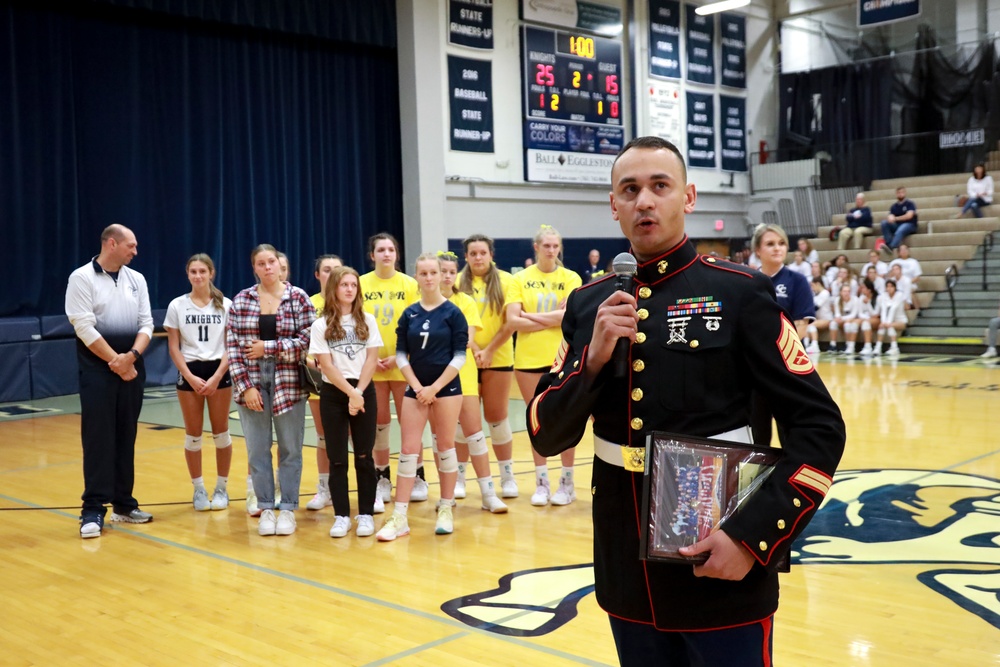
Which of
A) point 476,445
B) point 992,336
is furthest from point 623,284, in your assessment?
point 992,336

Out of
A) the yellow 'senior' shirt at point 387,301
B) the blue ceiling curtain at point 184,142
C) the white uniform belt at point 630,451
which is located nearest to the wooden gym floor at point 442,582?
the yellow 'senior' shirt at point 387,301

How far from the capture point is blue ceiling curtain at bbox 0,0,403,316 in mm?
13320

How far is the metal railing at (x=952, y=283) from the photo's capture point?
16.3m

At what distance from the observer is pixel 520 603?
441 centimetres

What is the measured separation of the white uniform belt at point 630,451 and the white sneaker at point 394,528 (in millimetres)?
3812

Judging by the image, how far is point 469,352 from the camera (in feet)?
20.1

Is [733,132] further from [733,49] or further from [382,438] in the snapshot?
[382,438]

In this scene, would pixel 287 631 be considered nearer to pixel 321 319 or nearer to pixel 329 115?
pixel 321 319

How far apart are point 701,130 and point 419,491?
16508 mm

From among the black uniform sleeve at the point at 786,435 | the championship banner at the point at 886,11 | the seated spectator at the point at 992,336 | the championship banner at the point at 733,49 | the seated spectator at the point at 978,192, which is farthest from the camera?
the championship banner at the point at 733,49

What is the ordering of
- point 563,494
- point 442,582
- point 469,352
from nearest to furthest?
point 442,582, point 469,352, point 563,494

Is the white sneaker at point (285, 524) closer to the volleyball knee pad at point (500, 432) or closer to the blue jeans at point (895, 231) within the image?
the volleyball knee pad at point (500, 432)

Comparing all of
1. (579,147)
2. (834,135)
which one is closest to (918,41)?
(834,135)

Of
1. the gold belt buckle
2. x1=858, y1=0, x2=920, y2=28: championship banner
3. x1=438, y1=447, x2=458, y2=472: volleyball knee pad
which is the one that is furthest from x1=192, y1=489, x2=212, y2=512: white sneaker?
x1=858, y1=0, x2=920, y2=28: championship banner
